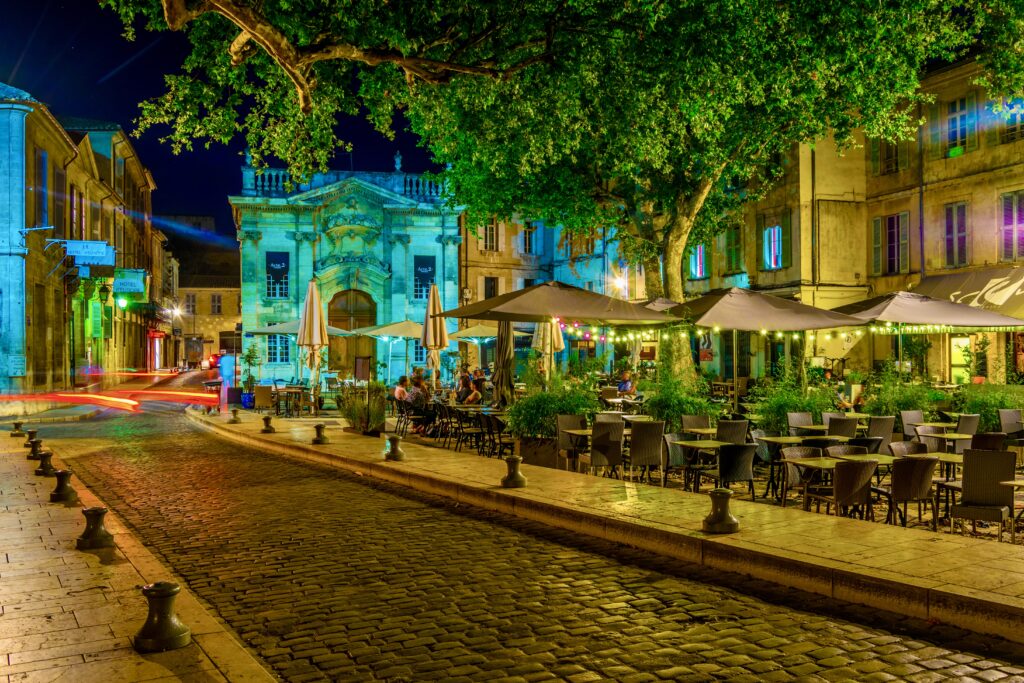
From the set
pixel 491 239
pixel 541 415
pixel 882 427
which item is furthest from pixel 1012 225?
pixel 491 239

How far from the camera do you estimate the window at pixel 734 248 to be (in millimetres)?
30750

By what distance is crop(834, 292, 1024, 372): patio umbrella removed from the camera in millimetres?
13766

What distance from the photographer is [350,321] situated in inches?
1516

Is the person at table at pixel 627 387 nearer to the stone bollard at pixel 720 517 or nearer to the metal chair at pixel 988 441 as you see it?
the metal chair at pixel 988 441

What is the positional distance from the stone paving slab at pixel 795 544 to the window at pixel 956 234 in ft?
61.3

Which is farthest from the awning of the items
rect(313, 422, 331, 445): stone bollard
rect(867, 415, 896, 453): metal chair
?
rect(313, 422, 331, 445): stone bollard

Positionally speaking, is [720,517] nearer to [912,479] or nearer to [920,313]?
[912,479]

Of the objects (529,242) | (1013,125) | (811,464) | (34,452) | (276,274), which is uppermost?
(1013,125)

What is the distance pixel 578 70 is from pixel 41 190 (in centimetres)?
2245

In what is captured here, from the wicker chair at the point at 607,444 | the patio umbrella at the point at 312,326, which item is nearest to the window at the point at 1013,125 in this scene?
the wicker chair at the point at 607,444

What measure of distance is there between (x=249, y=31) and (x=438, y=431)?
890 centimetres

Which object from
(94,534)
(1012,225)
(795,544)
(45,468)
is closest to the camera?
(795,544)

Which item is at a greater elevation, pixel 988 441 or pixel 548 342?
pixel 548 342

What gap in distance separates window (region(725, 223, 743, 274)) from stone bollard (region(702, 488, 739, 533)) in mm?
24740
